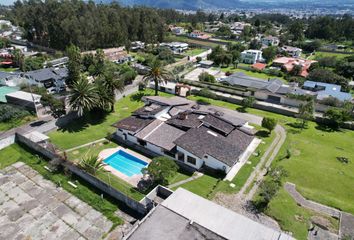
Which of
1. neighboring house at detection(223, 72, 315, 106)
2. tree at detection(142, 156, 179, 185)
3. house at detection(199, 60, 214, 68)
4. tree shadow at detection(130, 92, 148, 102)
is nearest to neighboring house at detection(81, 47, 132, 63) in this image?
house at detection(199, 60, 214, 68)

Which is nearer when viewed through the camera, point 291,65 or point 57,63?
point 57,63

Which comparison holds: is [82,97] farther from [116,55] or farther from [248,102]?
[116,55]

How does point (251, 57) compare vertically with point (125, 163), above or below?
above

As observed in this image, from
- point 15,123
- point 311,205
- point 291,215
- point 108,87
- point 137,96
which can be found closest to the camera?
point 291,215

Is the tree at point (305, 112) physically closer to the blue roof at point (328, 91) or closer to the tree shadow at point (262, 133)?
the tree shadow at point (262, 133)

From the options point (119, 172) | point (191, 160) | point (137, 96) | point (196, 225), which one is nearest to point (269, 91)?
point (137, 96)

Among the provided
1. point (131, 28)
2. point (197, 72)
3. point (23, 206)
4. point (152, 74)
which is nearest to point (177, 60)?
point (197, 72)

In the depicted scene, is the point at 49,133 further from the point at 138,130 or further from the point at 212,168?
the point at 212,168
